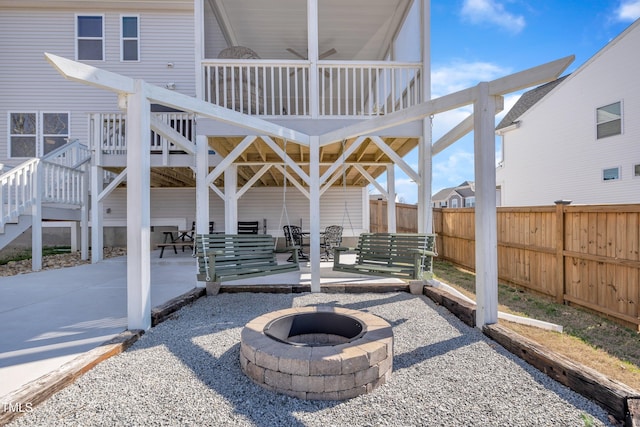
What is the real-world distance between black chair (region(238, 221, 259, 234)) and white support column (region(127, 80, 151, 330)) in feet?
23.2

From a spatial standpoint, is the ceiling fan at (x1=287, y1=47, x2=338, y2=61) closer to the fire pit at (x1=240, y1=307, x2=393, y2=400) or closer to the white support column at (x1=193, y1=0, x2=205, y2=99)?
the white support column at (x1=193, y1=0, x2=205, y2=99)

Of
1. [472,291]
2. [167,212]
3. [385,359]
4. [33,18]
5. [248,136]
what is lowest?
[472,291]

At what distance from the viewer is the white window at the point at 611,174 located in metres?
9.43

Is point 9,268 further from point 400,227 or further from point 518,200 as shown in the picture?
point 518,200

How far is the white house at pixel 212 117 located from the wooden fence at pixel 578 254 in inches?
82.2

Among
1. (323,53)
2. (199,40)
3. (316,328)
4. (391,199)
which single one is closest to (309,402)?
(316,328)

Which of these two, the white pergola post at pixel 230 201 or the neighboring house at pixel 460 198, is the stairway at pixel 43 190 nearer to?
the white pergola post at pixel 230 201

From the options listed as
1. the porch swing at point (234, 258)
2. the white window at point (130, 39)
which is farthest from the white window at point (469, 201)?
the porch swing at point (234, 258)

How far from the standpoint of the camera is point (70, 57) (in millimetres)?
10023

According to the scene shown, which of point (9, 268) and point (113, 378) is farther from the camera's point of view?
point (9, 268)

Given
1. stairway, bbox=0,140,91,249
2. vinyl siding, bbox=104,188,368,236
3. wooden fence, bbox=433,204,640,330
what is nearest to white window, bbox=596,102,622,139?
wooden fence, bbox=433,204,640,330

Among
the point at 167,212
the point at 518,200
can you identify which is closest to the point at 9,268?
the point at 167,212

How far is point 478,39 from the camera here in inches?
463

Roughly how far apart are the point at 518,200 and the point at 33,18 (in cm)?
1914
